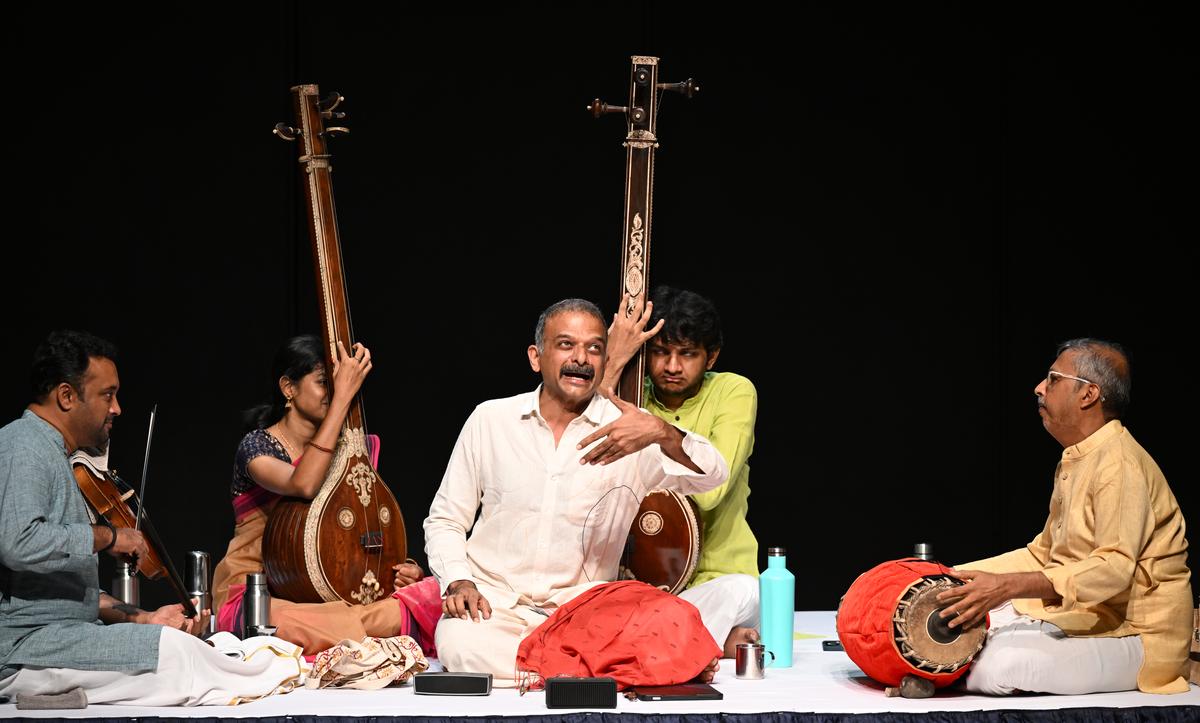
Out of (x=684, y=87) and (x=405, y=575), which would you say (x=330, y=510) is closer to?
(x=405, y=575)

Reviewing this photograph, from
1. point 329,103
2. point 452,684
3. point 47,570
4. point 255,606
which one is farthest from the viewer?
point 329,103

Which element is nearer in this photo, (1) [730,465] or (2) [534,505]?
(2) [534,505]

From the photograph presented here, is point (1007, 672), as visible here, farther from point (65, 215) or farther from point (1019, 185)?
point (65, 215)

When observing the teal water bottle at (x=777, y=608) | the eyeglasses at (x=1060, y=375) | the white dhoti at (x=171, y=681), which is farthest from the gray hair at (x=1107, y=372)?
the white dhoti at (x=171, y=681)

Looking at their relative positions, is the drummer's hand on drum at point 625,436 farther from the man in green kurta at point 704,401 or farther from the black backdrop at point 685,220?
the black backdrop at point 685,220

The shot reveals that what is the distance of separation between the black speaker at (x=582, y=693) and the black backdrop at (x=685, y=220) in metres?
2.43

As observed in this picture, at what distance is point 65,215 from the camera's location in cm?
604

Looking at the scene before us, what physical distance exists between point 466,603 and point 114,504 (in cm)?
128

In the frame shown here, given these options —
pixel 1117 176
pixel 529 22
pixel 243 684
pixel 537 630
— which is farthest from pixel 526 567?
pixel 1117 176

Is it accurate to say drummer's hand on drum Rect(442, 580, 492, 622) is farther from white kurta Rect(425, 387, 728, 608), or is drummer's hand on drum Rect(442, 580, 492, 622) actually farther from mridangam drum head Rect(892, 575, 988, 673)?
mridangam drum head Rect(892, 575, 988, 673)

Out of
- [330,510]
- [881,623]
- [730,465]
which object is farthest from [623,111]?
[881,623]

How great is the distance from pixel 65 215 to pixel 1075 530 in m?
4.33

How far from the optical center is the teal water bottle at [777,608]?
476cm

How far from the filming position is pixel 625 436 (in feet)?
14.1
